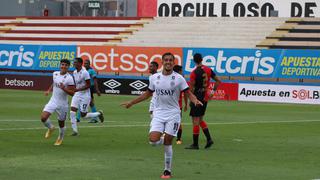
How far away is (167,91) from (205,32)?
42.9 m

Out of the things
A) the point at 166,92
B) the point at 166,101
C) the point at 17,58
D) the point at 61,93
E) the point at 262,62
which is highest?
the point at 166,92

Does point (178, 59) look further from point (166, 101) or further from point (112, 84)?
point (166, 101)

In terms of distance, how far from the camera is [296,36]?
54562mm

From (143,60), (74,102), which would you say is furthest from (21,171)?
(143,60)

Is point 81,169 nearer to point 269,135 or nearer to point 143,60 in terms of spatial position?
point 269,135

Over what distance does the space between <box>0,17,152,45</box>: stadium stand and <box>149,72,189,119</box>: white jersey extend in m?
45.1

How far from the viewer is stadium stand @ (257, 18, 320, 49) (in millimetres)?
53469

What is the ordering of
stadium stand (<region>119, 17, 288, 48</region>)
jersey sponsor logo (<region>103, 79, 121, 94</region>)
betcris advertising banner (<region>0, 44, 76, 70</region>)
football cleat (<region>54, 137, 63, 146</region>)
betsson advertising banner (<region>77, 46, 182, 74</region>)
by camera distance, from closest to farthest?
football cleat (<region>54, 137, 63, 146</region>)
jersey sponsor logo (<region>103, 79, 121, 94</region>)
betsson advertising banner (<region>77, 46, 182, 74</region>)
betcris advertising banner (<region>0, 44, 76, 70</region>)
stadium stand (<region>119, 17, 288, 48</region>)

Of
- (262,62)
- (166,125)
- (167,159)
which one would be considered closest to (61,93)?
(166,125)

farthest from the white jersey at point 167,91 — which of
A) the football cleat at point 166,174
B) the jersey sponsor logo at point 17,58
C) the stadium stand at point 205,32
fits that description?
the jersey sponsor logo at point 17,58

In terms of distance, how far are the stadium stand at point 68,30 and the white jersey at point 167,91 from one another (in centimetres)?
4513

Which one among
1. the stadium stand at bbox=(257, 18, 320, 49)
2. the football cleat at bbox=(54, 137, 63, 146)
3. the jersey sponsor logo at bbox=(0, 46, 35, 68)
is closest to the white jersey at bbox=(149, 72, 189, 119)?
the football cleat at bbox=(54, 137, 63, 146)

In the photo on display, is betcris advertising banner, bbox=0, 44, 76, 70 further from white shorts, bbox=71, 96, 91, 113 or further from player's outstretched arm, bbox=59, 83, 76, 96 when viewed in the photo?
player's outstretched arm, bbox=59, 83, 76, 96

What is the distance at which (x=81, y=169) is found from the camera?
589 inches
